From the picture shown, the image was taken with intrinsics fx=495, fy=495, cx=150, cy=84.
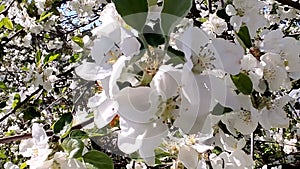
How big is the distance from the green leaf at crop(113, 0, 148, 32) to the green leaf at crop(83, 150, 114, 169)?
A: 254 mm

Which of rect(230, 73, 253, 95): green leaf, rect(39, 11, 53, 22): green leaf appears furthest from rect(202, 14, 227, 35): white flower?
rect(39, 11, 53, 22): green leaf

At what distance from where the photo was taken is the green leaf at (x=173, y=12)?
74cm

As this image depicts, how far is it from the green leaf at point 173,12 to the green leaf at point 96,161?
261 millimetres

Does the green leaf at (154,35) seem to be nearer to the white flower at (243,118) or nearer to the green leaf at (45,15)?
the white flower at (243,118)

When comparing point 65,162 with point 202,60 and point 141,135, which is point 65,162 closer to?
point 141,135

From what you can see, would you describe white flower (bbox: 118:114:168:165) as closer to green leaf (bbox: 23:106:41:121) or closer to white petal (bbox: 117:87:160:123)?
white petal (bbox: 117:87:160:123)

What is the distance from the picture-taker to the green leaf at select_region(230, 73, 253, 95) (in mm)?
884

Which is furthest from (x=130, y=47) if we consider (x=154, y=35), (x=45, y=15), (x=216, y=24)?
(x=45, y=15)

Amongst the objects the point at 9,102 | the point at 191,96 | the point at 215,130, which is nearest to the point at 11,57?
the point at 9,102

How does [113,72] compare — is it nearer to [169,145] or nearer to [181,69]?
[181,69]

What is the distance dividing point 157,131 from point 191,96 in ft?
0.26

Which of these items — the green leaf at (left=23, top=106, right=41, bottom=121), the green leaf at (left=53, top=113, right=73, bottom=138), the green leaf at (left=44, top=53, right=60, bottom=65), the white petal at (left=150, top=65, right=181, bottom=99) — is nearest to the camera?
the white petal at (left=150, top=65, right=181, bottom=99)

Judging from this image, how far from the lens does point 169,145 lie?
96 cm

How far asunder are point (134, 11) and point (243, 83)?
27cm
